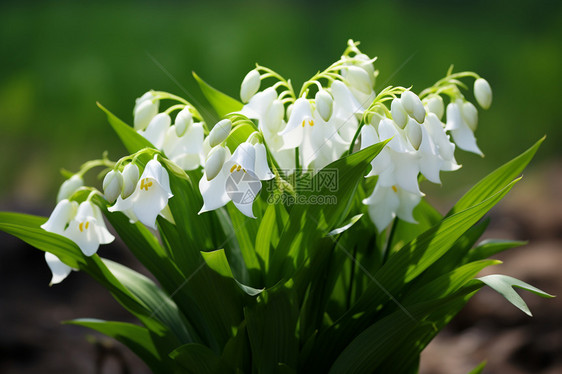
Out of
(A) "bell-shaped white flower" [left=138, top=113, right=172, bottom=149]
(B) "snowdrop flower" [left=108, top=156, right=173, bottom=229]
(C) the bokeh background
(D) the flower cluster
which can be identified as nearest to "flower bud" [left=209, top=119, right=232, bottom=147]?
(D) the flower cluster

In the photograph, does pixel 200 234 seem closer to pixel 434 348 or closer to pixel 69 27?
pixel 434 348

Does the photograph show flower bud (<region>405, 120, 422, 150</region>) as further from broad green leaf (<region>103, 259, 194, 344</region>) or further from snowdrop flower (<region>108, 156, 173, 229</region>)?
broad green leaf (<region>103, 259, 194, 344</region>)

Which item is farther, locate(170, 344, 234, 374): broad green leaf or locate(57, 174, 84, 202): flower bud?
locate(57, 174, 84, 202): flower bud

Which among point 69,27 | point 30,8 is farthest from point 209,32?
point 30,8

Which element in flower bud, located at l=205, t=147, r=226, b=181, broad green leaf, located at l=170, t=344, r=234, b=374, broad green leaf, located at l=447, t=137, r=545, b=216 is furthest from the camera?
broad green leaf, located at l=447, t=137, r=545, b=216

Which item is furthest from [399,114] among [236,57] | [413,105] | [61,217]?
[236,57]

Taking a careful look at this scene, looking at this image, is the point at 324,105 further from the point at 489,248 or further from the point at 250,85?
the point at 489,248
